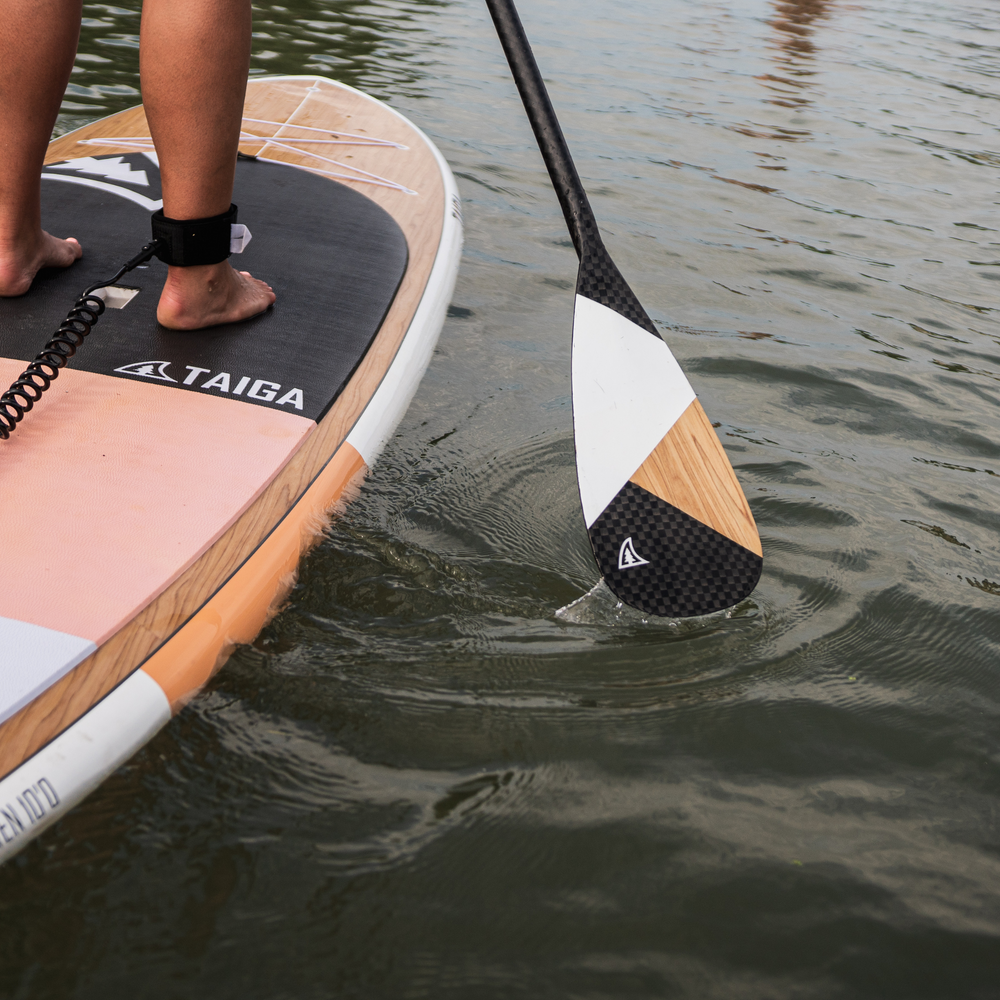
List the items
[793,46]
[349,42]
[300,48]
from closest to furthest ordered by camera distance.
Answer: [300,48], [349,42], [793,46]

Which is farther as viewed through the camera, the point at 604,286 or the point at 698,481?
→ the point at 604,286

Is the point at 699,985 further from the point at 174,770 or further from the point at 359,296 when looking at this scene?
the point at 359,296

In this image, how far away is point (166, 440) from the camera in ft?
4.76

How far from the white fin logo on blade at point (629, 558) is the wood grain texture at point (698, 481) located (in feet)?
0.41

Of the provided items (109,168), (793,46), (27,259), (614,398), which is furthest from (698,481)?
(793,46)

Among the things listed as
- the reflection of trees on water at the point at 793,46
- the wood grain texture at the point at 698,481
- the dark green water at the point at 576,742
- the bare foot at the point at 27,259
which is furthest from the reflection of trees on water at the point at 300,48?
the wood grain texture at the point at 698,481

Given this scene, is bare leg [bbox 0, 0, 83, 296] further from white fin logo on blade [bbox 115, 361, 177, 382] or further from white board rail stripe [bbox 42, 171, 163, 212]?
white board rail stripe [bbox 42, 171, 163, 212]

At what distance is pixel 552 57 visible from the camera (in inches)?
245

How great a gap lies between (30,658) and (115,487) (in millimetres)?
342

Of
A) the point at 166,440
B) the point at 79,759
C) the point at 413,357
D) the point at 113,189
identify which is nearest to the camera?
the point at 79,759

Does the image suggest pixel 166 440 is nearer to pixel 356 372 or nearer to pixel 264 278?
pixel 356 372

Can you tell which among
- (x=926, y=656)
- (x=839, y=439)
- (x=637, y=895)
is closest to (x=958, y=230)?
(x=839, y=439)

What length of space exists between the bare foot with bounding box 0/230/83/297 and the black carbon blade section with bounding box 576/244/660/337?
1.07 m

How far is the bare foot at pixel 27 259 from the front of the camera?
68.7 inches
